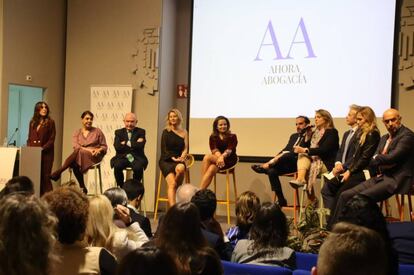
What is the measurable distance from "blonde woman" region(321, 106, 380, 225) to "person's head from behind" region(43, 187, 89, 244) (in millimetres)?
3384

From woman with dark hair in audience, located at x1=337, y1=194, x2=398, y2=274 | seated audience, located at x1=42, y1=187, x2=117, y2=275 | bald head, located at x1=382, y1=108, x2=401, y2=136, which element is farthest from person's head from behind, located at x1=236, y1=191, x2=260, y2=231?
bald head, located at x1=382, y1=108, x2=401, y2=136

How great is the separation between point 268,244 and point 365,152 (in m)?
2.62

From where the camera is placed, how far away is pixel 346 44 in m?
7.04

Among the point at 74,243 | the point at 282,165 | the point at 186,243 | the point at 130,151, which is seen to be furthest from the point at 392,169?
the point at 74,243

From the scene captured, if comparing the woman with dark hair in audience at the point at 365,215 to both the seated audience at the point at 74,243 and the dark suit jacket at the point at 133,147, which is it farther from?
the dark suit jacket at the point at 133,147

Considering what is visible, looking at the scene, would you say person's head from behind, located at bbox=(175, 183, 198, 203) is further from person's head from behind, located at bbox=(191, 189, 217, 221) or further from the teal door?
the teal door

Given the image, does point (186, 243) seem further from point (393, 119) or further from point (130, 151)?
point (130, 151)

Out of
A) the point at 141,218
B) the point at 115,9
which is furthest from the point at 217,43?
the point at 141,218

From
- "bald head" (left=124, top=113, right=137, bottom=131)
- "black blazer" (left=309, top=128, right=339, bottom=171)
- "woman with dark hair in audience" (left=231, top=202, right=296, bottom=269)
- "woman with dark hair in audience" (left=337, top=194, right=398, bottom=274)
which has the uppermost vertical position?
"bald head" (left=124, top=113, right=137, bottom=131)

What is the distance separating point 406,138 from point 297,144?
172 cm

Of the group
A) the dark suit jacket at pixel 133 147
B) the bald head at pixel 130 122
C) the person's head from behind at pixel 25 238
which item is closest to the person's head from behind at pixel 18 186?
the person's head from behind at pixel 25 238

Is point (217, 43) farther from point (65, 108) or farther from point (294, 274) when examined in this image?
point (294, 274)

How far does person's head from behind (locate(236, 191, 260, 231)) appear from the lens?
3.38 meters

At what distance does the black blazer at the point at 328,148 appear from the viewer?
18.9 ft
